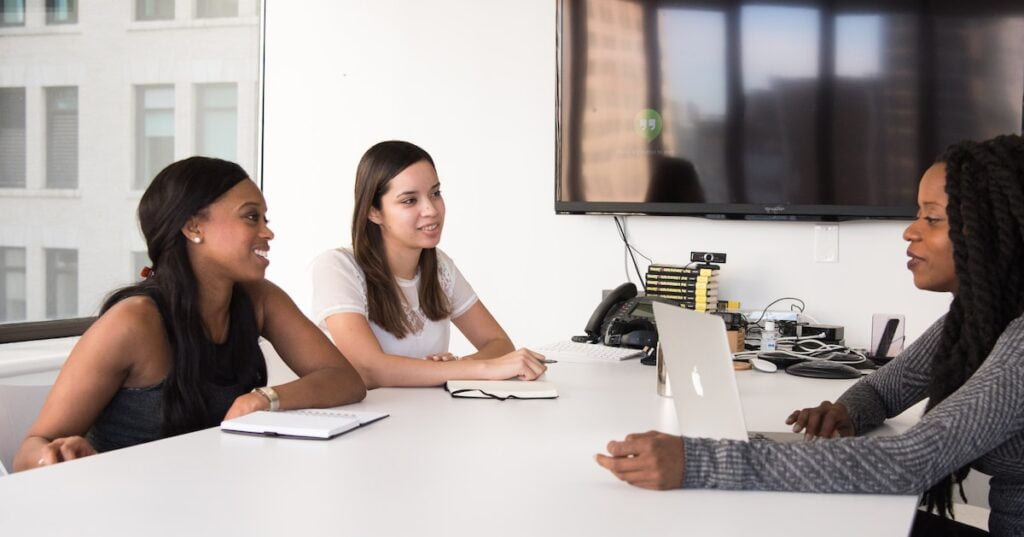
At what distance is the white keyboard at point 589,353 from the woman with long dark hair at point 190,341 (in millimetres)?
863

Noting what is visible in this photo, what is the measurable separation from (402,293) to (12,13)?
5.44ft

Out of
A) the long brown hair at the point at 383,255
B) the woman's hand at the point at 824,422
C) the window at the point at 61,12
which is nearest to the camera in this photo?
the woman's hand at the point at 824,422

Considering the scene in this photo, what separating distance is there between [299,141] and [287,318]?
2.32 m

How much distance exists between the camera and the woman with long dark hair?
6.47 feet

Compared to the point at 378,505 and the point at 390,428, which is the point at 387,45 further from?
the point at 378,505

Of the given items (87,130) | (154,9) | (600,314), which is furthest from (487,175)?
(87,130)

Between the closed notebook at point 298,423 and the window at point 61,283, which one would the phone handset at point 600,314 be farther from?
the window at point 61,283

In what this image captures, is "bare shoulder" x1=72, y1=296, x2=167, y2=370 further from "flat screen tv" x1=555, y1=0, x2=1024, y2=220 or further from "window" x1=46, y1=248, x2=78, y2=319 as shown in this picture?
"flat screen tv" x1=555, y1=0, x2=1024, y2=220

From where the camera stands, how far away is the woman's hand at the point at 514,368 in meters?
2.41


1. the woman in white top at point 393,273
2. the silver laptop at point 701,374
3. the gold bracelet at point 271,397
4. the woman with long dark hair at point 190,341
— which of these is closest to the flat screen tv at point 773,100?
the woman in white top at point 393,273

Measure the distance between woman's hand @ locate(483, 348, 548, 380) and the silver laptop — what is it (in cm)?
76

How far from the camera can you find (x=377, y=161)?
2.87m

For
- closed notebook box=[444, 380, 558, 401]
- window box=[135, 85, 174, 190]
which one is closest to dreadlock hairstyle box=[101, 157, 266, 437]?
closed notebook box=[444, 380, 558, 401]

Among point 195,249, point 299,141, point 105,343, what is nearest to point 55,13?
point 299,141
